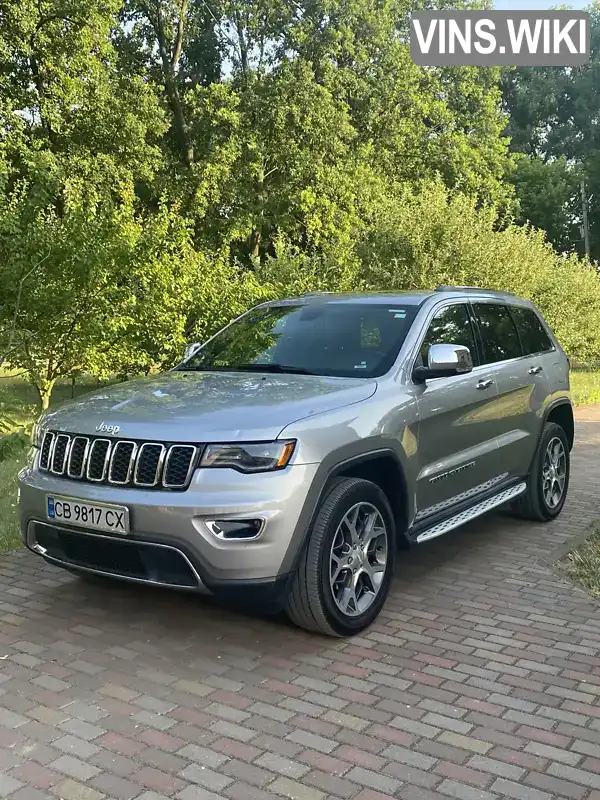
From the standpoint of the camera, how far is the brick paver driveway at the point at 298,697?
290 centimetres

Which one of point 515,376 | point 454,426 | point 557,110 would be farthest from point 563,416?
point 557,110

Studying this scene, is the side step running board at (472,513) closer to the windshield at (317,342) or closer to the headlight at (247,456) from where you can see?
the windshield at (317,342)

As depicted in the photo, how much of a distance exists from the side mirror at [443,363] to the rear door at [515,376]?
2.95 ft

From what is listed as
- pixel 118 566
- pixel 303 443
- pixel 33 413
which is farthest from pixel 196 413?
pixel 33 413

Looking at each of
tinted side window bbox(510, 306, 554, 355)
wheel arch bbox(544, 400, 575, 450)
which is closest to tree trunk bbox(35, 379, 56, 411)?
tinted side window bbox(510, 306, 554, 355)

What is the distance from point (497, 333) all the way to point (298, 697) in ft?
11.2

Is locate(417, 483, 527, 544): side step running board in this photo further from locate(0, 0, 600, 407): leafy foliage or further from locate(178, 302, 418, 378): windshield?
locate(0, 0, 600, 407): leafy foliage

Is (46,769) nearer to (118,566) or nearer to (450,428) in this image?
(118,566)

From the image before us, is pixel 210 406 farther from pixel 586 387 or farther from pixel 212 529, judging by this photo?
pixel 586 387

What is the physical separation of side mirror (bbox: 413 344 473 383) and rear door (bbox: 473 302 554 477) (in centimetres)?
90

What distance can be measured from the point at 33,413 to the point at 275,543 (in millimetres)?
9813

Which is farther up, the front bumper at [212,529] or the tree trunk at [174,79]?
the tree trunk at [174,79]

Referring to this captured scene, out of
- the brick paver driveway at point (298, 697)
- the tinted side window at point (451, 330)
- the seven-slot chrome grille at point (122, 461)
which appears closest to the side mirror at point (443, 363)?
the tinted side window at point (451, 330)

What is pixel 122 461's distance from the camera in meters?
3.79
